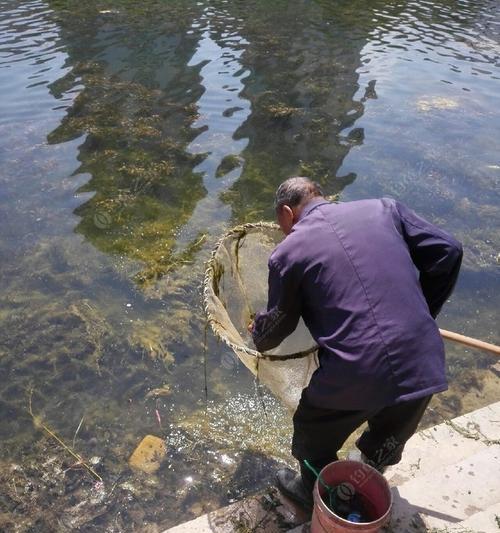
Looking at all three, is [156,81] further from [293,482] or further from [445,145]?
[293,482]

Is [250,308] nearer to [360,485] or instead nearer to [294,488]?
[294,488]

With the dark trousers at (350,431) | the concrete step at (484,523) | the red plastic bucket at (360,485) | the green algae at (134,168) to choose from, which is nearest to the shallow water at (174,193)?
the green algae at (134,168)

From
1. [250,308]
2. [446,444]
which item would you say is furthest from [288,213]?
[446,444]

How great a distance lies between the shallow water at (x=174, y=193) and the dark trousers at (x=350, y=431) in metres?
1.19

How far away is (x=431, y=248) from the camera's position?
2658 millimetres

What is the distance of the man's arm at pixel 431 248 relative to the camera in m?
2.63

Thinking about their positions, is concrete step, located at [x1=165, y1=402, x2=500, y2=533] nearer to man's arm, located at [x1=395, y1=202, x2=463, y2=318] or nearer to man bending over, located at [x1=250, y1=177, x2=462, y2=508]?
man bending over, located at [x1=250, y1=177, x2=462, y2=508]

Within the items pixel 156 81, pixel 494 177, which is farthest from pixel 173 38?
pixel 494 177

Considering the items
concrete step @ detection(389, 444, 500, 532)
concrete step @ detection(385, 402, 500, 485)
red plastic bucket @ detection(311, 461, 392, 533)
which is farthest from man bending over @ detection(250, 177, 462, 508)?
concrete step @ detection(385, 402, 500, 485)

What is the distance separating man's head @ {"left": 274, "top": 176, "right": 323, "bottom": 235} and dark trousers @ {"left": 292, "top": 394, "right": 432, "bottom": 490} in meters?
1.01

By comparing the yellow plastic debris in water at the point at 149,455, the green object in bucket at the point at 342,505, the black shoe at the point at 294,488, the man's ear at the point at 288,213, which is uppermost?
the man's ear at the point at 288,213

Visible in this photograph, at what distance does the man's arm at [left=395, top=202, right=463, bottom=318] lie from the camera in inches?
104

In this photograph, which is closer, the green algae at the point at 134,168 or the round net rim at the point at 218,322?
the round net rim at the point at 218,322

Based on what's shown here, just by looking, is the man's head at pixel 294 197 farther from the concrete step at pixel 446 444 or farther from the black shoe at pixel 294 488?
the concrete step at pixel 446 444
